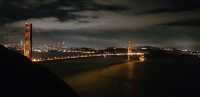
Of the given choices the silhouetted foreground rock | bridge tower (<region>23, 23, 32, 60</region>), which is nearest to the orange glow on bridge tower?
bridge tower (<region>23, 23, 32, 60</region>)

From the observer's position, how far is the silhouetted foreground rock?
343 inches

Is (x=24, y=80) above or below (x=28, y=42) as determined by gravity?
below

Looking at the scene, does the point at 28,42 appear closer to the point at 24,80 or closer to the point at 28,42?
the point at 28,42

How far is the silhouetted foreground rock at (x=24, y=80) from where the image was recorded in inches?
343

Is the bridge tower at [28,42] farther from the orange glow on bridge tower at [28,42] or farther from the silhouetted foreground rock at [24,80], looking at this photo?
the silhouetted foreground rock at [24,80]

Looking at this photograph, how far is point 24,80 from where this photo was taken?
9336 millimetres

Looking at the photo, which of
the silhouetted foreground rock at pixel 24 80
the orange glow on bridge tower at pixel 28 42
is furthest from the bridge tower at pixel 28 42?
the silhouetted foreground rock at pixel 24 80

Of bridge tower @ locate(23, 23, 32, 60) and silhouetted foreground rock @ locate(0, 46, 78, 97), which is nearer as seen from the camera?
silhouetted foreground rock @ locate(0, 46, 78, 97)

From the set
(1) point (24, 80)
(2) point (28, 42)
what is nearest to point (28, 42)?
(2) point (28, 42)

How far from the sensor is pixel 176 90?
4147cm

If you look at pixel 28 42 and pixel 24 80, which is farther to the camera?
pixel 28 42

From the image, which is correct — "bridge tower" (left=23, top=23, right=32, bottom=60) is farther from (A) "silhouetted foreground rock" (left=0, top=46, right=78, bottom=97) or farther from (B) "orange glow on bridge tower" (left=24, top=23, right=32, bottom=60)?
(A) "silhouetted foreground rock" (left=0, top=46, right=78, bottom=97)

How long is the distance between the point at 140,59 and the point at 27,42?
194 ft

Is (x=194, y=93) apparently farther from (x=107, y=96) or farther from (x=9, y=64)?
(x=9, y=64)
